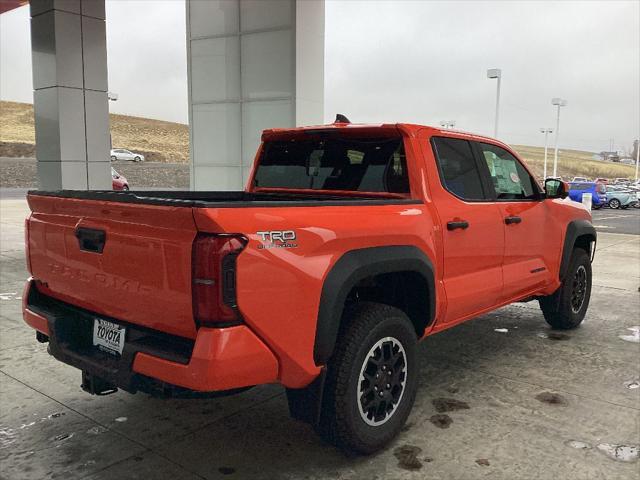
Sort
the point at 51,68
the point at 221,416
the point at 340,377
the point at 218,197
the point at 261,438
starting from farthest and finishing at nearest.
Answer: the point at 51,68, the point at 218,197, the point at 221,416, the point at 261,438, the point at 340,377

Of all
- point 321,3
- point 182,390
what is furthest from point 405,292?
point 321,3

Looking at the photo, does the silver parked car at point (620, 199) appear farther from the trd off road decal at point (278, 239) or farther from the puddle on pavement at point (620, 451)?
the trd off road decal at point (278, 239)

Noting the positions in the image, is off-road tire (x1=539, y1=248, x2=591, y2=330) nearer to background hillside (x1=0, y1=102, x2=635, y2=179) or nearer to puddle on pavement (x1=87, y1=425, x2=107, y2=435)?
puddle on pavement (x1=87, y1=425, x2=107, y2=435)

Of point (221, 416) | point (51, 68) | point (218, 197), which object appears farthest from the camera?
point (51, 68)

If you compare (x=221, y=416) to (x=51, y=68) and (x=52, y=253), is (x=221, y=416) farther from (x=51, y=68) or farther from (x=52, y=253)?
(x=51, y=68)

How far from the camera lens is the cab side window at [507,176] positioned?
470 cm

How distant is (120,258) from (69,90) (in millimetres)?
8576

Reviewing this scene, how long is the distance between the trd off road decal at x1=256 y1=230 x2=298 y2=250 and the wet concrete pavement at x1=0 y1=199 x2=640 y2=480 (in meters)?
1.27

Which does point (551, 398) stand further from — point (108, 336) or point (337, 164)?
point (108, 336)

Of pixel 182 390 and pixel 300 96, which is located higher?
pixel 300 96

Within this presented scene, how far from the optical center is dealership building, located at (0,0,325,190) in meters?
10.2

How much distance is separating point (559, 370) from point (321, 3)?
797cm

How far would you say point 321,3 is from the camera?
10.5 m

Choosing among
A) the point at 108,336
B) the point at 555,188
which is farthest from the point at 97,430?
the point at 555,188
